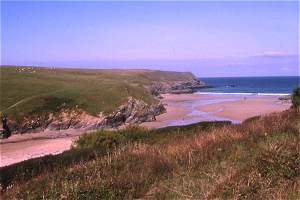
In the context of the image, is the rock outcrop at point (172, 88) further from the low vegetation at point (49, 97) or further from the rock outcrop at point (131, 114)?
the rock outcrop at point (131, 114)

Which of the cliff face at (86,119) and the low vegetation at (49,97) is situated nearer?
the cliff face at (86,119)

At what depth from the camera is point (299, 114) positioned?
18.4 metres

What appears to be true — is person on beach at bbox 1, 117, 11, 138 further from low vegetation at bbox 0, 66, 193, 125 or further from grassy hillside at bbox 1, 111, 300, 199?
grassy hillside at bbox 1, 111, 300, 199

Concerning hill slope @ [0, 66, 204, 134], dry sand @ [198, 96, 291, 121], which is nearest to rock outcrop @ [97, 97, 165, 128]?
hill slope @ [0, 66, 204, 134]

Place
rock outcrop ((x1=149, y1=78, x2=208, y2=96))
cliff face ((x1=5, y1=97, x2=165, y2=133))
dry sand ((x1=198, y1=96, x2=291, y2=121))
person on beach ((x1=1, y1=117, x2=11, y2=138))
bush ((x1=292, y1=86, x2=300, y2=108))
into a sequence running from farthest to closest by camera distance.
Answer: rock outcrop ((x1=149, y1=78, x2=208, y2=96)), dry sand ((x1=198, y1=96, x2=291, y2=121)), cliff face ((x1=5, y1=97, x2=165, y2=133)), person on beach ((x1=1, y1=117, x2=11, y2=138)), bush ((x1=292, y1=86, x2=300, y2=108))

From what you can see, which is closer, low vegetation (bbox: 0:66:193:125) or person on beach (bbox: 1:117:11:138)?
person on beach (bbox: 1:117:11:138)

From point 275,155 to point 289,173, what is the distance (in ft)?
2.40

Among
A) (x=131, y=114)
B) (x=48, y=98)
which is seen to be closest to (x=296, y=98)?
(x=131, y=114)

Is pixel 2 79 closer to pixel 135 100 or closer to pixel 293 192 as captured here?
pixel 135 100

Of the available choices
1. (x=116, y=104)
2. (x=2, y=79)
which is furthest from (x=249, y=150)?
(x=2, y=79)

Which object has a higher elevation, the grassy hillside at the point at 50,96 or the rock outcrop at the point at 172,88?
the grassy hillside at the point at 50,96

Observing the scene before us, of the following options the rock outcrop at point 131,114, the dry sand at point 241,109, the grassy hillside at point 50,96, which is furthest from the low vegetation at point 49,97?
the dry sand at point 241,109

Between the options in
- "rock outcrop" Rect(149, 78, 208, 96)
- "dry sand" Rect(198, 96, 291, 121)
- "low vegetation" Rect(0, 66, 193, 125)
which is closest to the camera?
"low vegetation" Rect(0, 66, 193, 125)

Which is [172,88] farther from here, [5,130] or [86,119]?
[5,130]
